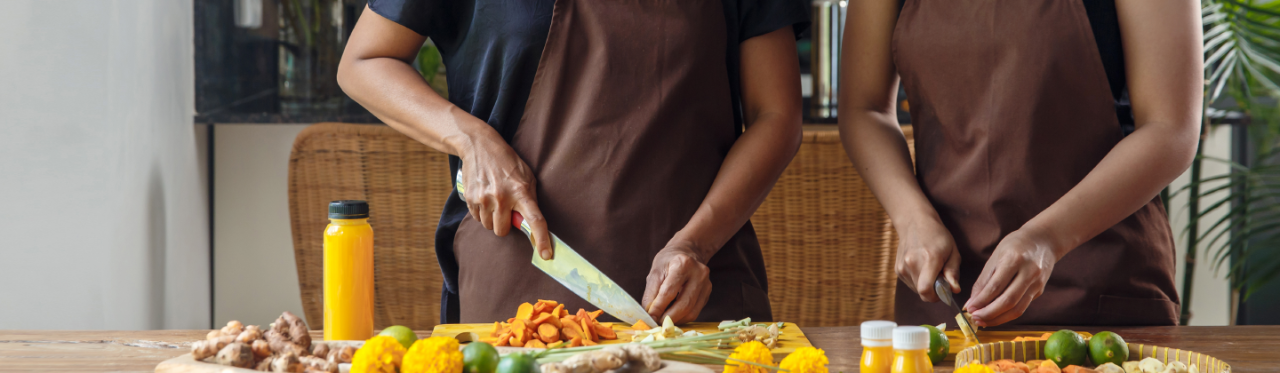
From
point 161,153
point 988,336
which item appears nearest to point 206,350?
point 988,336

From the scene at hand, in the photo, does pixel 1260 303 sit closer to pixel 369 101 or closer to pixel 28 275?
pixel 369 101

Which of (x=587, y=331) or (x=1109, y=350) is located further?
(x=587, y=331)

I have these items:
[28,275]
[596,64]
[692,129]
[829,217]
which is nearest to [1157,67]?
[692,129]

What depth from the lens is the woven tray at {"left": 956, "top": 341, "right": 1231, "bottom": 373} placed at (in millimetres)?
630

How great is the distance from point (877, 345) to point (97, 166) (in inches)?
60.8

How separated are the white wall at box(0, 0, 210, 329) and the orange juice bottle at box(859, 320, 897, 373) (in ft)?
4.41

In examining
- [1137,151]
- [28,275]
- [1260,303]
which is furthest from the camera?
[1260,303]

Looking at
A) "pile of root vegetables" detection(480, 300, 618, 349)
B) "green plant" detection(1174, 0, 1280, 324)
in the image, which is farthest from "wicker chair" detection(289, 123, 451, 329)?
"green plant" detection(1174, 0, 1280, 324)

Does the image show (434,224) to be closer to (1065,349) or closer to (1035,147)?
(1035,147)

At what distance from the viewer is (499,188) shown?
38.2 inches

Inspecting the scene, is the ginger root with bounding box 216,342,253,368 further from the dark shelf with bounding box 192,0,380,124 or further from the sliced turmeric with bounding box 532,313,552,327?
the dark shelf with bounding box 192,0,380,124

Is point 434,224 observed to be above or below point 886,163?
below

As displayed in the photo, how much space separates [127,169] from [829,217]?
5.07ft

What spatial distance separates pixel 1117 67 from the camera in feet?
3.32
